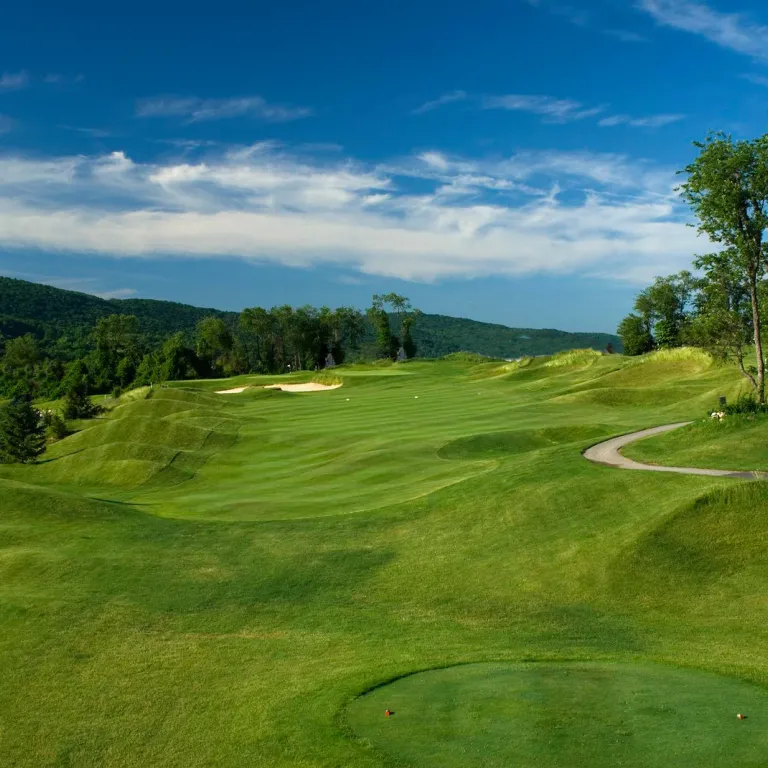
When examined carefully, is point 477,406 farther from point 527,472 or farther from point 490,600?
point 490,600

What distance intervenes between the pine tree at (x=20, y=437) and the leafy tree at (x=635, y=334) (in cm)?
9124

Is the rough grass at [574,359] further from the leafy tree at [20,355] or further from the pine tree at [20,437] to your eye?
the leafy tree at [20,355]

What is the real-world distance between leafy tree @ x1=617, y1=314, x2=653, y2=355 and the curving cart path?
89874 millimetres

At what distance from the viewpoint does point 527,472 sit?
1169 inches

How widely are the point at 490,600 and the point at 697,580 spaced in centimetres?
555

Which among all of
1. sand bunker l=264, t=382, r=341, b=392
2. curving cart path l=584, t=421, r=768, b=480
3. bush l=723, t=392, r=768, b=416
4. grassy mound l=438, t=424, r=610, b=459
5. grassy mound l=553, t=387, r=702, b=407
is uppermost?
bush l=723, t=392, r=768, b=416

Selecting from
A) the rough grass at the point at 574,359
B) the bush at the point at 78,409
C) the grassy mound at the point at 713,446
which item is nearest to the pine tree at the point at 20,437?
the bush at the point at 78,409

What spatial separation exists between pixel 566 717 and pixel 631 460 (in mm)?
18563

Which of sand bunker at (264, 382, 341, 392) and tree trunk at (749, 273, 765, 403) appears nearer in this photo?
tree trunk at (749, 273, 765, 403)

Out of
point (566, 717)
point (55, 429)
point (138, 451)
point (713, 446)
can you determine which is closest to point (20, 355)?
point (55, 429)

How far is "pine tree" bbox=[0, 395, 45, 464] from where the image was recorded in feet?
200

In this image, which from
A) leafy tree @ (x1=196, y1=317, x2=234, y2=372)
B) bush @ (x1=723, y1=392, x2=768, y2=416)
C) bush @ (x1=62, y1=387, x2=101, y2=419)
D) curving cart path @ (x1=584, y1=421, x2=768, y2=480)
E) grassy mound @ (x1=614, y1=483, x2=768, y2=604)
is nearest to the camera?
grassy mound @ (x1=614, y1=483, x2=768, y2=604)

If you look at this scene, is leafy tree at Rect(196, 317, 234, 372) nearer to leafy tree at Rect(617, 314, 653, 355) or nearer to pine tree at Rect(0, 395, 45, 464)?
leafy tree at Rect(617, 314, 653, 355)

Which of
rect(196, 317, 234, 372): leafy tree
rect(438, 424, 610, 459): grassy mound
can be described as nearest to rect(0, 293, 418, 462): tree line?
rect(196, 317, 234, 372): leafy tree
